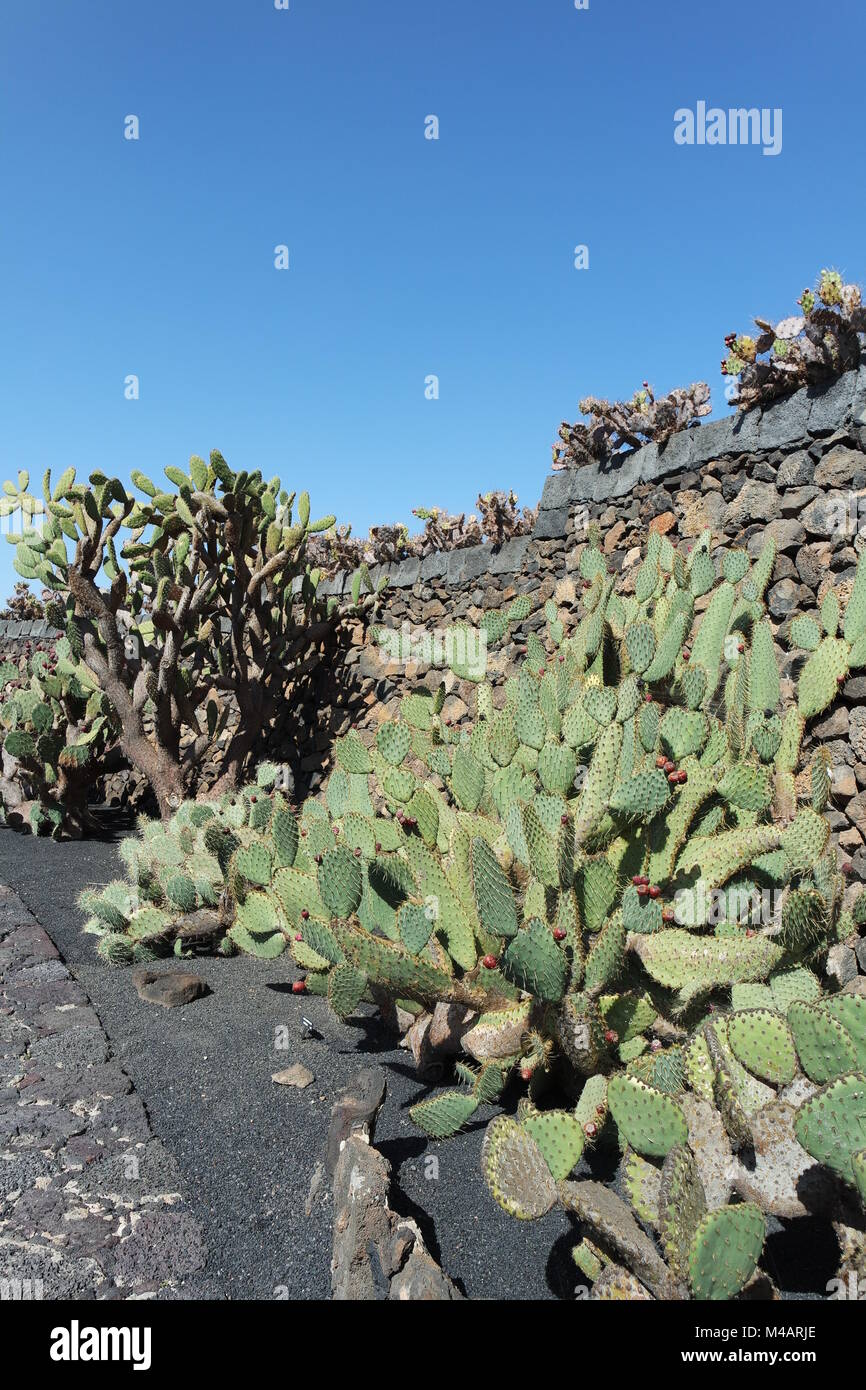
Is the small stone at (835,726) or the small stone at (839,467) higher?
the small stone at (839,467)

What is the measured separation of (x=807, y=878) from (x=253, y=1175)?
2.10 meters

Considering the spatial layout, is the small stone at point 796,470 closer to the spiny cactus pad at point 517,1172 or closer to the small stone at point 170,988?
the spiny cactus pad at point 517,1172

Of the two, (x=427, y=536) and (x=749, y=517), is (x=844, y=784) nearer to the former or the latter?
(x=749, y=517)

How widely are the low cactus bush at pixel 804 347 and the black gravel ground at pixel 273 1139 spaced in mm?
4089

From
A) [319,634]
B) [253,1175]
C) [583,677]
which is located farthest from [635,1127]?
[319,634]

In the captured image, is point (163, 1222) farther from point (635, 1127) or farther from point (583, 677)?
point (583, 677)

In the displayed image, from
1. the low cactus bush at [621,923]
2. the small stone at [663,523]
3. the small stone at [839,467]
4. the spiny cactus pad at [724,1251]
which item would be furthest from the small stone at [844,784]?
the spiny cactus pad at [724,1251]

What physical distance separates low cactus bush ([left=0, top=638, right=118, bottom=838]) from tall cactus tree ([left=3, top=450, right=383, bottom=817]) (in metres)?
0.40

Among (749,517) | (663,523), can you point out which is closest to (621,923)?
(749,517)

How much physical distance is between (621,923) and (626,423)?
4.34 m

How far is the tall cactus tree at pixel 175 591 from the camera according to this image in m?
7.39

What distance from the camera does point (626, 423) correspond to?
6.09m

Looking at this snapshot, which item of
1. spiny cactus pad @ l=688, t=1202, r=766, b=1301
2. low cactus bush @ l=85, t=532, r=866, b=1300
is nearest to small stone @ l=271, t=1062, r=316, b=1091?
low cactus bush @ l=85, t=532, r=866, b=1300

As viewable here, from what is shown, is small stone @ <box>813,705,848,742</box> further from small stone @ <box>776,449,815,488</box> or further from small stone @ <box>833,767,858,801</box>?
small stone @ <box>776,449,815,488</box>
